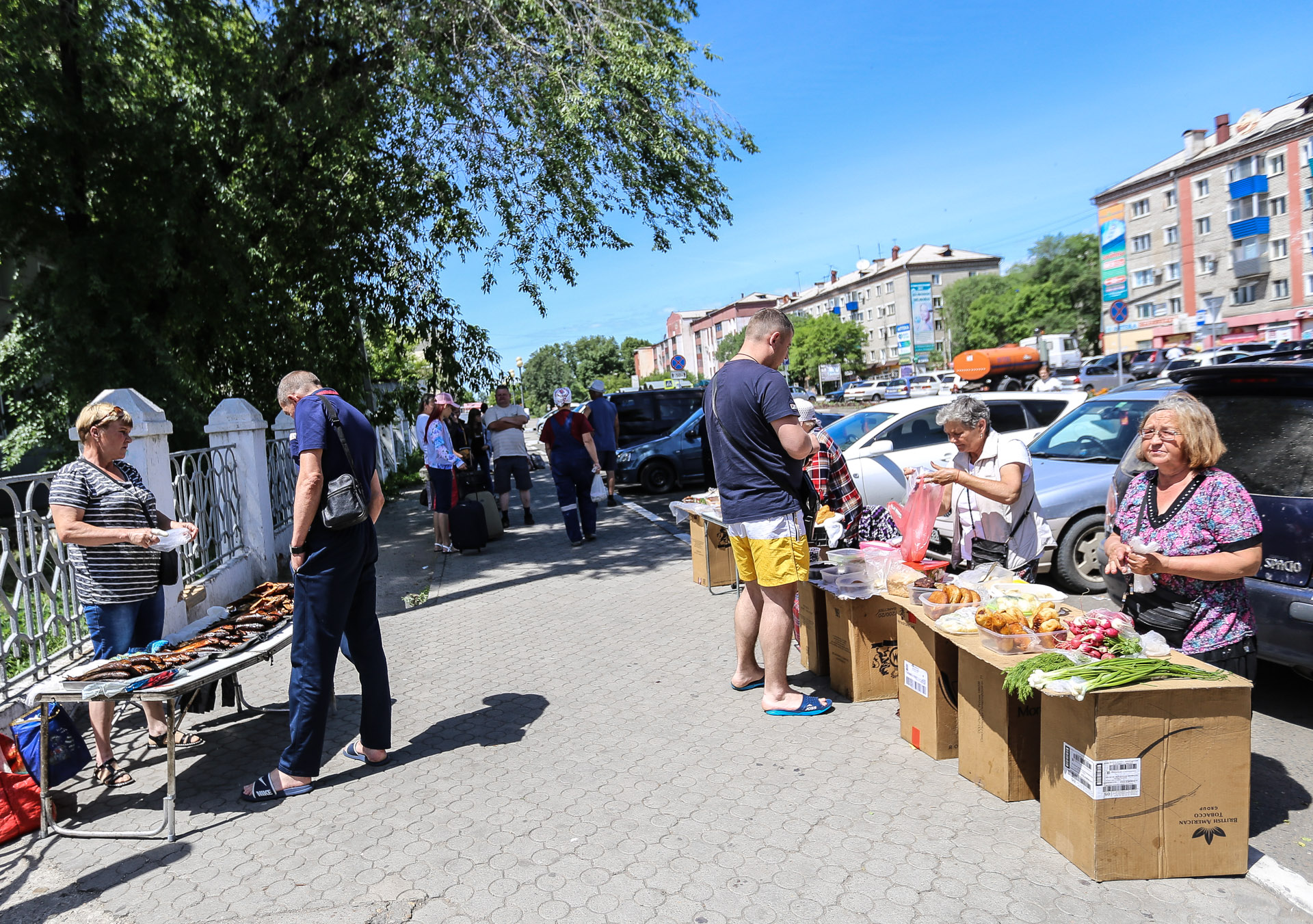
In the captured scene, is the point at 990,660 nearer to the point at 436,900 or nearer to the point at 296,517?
the point at 436,900

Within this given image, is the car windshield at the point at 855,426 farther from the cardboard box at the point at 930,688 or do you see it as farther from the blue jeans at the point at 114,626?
the blue jeans at the point at 114,626

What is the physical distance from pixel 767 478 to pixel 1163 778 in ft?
7.24

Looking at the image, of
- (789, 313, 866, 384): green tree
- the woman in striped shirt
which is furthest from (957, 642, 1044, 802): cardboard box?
(789, 313, 866, 384): green tree

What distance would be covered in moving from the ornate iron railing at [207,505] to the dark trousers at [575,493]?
Result: 3.71 metres

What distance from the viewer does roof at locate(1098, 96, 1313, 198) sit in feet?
174

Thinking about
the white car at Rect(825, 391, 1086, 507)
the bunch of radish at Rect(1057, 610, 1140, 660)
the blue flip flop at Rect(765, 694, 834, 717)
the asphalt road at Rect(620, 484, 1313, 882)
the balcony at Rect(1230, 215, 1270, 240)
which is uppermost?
the balcony at Rect(1230, 215, 1270, 240)

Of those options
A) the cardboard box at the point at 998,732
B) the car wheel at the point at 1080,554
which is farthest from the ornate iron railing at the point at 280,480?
the cardboard box at the point at 998,732

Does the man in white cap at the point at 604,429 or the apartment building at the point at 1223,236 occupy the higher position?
the apartment building at the point at 1223,236

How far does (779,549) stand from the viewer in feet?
15.0

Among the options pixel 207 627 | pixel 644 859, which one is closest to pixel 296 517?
pixel 207 627

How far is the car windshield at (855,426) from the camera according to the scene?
34.5 feet

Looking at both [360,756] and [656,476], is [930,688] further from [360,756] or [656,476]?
[656,476]

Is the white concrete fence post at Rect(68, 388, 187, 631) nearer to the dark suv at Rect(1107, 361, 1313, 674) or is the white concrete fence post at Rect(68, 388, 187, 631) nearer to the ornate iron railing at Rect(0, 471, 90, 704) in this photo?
the ornate iron railing at Rect(0, 471, 90, 704)

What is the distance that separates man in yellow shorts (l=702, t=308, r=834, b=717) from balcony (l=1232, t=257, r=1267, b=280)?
64850mm
